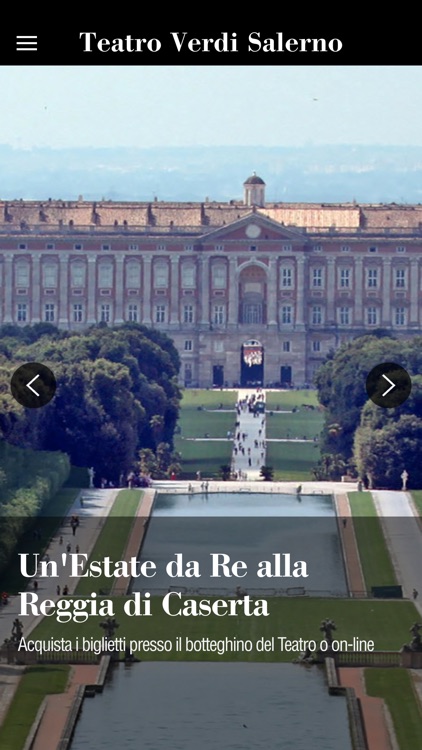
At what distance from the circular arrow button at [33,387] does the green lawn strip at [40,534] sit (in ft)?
15.2

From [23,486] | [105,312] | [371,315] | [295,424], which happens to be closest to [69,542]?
[23,486]

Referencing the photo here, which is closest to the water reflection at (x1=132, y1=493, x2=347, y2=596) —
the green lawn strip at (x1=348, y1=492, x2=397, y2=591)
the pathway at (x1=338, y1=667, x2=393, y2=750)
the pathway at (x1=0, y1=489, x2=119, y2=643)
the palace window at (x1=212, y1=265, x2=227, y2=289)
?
the green lawn strip at (x1=348, y1=492, x2=397, y2=591)

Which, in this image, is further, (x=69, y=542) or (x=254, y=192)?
(x=254, y=192)

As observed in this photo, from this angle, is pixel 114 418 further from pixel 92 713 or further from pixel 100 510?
pixel 92 713

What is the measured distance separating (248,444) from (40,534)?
113 ft

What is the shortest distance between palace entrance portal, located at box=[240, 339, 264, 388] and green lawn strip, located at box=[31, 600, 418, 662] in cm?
8644

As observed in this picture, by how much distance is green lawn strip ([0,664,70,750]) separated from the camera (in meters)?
51.8

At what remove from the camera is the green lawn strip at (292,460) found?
335 ft

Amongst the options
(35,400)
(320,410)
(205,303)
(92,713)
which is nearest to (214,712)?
(92,713)

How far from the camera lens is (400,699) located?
55938mm

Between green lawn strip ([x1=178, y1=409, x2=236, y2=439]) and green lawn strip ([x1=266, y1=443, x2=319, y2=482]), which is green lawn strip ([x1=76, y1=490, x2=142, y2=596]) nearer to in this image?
green lawn strip ([x1=266, y1=443, x2=319, y2=482])

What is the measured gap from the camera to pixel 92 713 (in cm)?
5434

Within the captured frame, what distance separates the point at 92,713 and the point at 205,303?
108m

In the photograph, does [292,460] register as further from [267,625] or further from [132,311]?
[132,311]
